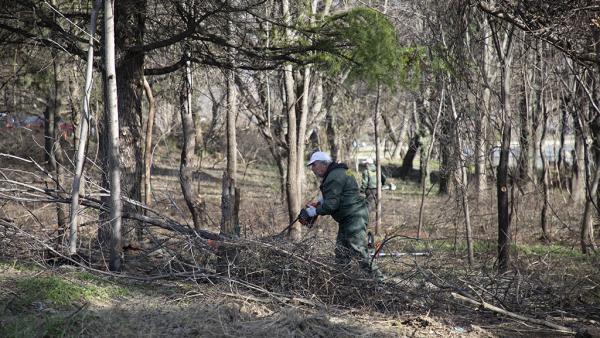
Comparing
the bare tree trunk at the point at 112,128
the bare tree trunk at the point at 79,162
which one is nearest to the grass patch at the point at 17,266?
the bare tree trunk at the point at 79,162

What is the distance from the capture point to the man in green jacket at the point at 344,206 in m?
8.16

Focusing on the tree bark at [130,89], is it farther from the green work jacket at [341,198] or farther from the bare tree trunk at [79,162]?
the green work jacket at [341,198]

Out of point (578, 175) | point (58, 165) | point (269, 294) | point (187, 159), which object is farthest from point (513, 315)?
point (578, 175)

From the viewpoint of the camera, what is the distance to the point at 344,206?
27.2ft

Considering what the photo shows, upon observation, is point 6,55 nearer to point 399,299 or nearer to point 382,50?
point 382,50

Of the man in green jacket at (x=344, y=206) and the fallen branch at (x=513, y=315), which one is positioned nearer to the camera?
the fallen branch at (x=513, y=315)

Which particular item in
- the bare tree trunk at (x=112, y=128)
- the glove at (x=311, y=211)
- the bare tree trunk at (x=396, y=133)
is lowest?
the glove at (x=311, y=211)

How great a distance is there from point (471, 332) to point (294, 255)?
6.32 feet

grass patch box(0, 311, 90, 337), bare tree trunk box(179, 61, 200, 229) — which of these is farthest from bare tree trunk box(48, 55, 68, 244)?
bare tree trunk box(179, 61, 200, 229)

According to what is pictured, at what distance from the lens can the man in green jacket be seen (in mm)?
8164

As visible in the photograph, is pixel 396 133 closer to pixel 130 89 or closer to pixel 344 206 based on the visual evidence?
pixel 130 89

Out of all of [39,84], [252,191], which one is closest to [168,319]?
[39,84]

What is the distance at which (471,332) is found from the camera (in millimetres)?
7023

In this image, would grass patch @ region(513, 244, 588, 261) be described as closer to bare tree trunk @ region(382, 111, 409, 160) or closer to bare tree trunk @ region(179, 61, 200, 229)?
bare tree trunk @ region(179, 61, 200, 229)
